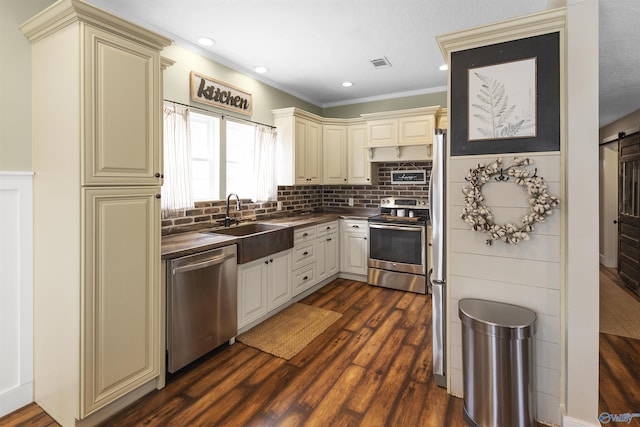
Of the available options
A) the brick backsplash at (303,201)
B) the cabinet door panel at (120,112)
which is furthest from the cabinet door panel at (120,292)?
the brick backsplash at (303,201)

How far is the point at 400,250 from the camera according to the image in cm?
422

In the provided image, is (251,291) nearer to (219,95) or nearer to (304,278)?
(304,278)

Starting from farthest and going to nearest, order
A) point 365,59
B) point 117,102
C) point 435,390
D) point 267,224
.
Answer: point 267,224 < point 365,59 < point 435,390 < point 117,102

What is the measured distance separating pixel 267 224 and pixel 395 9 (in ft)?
7.86

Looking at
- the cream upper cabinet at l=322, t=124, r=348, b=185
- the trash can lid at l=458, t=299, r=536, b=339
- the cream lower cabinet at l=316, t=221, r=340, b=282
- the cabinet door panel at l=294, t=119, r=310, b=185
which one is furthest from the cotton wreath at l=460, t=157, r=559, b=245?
the cream upper cabinet at l=322, t=124, r=348, b=185

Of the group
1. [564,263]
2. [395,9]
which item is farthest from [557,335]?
[395,9]

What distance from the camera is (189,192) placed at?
3139 mm

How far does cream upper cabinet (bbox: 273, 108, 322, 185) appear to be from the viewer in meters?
4.30

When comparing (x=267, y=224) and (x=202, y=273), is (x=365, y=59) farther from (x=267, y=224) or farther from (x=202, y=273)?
(x=202, y=273)

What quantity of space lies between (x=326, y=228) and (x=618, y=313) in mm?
3338

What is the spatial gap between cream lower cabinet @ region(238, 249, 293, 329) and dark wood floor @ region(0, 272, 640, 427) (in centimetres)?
32

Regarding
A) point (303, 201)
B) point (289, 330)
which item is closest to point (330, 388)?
point (289, 330)

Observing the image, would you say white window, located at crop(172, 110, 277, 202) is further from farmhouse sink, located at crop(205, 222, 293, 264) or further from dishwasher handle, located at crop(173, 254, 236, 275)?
dishwasher handle, located at crop(173, 254, 236, 275)

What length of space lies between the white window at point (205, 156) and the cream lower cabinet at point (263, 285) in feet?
3.19
